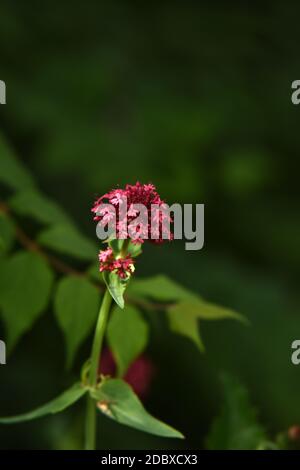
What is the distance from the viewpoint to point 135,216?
0.72m

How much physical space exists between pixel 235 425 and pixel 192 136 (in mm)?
1274

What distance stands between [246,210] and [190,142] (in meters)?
0.22

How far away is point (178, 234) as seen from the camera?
2.99ft

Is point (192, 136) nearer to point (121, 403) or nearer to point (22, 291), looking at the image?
point (22, 291)

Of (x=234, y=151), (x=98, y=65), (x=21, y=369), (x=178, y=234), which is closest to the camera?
(x=178, y=234)

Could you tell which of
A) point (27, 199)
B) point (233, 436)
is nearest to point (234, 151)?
point (27, 199)

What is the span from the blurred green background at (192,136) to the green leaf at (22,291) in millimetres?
567

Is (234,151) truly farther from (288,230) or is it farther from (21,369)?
(21,369)

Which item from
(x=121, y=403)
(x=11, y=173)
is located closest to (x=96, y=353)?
(x=121, y=403)

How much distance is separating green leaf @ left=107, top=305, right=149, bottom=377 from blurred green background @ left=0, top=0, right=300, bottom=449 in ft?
2.01

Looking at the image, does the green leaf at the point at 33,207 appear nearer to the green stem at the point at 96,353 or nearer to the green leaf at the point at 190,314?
the green leaf at the point at 190,314

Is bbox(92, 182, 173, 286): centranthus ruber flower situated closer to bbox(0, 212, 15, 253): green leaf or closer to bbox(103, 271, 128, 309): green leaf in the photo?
bbox(103, 271, 128, 309): green leaf

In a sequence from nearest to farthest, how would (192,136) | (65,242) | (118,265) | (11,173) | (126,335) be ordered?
1. (118,265)
2. (126,335)
3. (65,242)
4. (11,173)
5. (192,136)

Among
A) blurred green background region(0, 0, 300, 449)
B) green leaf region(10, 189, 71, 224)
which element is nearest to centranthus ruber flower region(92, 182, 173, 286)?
green leaf region(10, 189, 71, 224)
